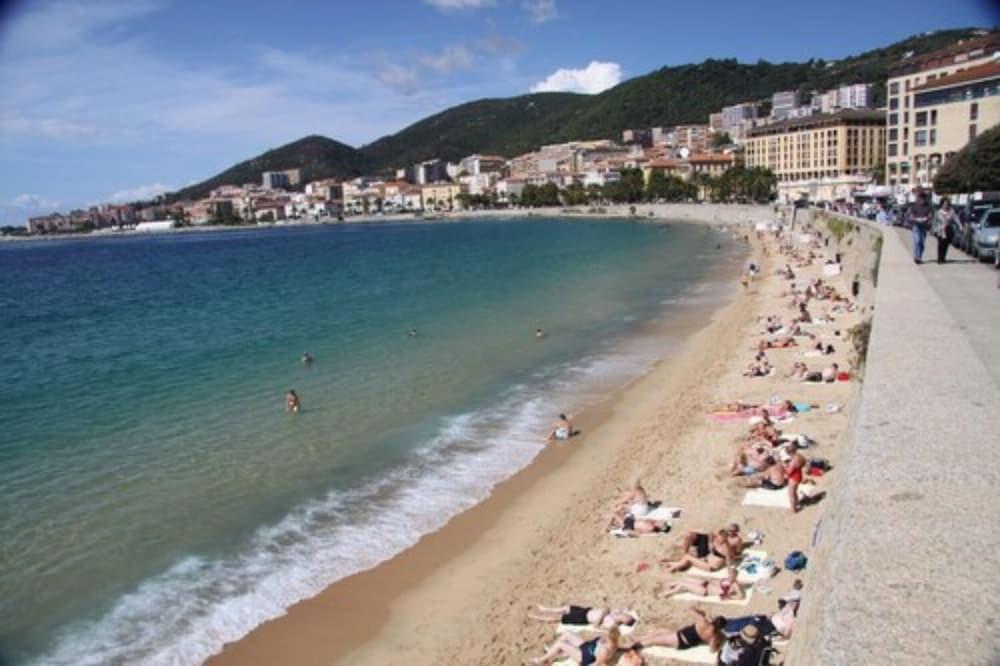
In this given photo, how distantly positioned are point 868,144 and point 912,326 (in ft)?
392

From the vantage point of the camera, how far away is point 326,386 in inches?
872

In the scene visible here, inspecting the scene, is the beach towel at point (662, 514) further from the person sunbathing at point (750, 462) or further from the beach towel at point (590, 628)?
the beach towel at point (590, 628)

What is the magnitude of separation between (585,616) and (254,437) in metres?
10.8

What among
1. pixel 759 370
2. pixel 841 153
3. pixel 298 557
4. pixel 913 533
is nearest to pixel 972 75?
pixel 841 153

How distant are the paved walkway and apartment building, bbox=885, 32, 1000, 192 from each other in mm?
47769

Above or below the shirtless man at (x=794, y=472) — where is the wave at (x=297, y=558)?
below

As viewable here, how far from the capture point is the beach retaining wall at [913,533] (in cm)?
→ 391

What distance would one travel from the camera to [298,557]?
11.0 metres

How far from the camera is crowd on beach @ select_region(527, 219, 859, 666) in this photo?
7375mm

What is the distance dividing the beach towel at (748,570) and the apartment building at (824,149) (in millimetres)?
100680

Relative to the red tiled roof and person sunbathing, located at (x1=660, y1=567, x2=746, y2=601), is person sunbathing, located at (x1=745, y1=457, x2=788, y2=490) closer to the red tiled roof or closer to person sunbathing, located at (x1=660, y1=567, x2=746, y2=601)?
person sunbathing, located at (x1=660, y1=567, x2=746, y2=601)

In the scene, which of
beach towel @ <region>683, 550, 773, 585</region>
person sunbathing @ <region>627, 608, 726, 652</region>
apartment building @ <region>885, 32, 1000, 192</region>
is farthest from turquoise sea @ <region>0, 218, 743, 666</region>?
apartment building @ <region>885, 32, 1000, 192</region>

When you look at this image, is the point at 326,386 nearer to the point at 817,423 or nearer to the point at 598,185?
the point at 817,423

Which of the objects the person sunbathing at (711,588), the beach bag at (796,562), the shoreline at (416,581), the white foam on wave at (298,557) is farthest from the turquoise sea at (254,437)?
the beach bag at (796,562)
